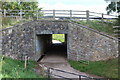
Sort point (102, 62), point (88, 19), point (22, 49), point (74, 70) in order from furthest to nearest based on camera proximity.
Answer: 1. point (88, 19)
2. point (22, 49)
3. point (102, 62)
4. point (74, 70)

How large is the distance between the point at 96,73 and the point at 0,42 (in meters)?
8.14

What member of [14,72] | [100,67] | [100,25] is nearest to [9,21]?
[14,72]

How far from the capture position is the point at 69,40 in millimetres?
12844

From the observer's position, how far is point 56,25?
13008mm

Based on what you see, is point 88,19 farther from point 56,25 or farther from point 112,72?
point 112,72

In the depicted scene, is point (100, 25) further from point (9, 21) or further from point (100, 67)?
point (9, 21)

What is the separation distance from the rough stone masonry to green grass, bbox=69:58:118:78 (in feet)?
2.14

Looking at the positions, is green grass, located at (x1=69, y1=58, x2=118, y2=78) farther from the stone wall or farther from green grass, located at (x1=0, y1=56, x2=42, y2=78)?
green grass, located at (x1=0, y1=56, x2=42, y2=78)

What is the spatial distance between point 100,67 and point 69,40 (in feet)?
11.9

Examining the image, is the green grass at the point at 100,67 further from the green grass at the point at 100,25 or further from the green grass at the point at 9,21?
the green grass at the point at 9,21

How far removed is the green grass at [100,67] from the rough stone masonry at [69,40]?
65 cm

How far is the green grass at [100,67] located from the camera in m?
9.60

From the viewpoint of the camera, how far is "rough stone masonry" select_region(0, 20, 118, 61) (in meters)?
12.3

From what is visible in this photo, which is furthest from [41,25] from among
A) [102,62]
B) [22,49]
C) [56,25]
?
[102,62]
